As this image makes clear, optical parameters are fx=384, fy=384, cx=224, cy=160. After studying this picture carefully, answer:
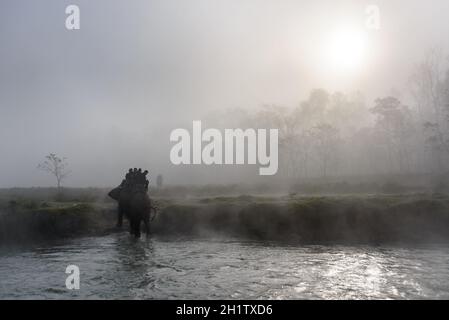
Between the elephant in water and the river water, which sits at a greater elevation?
the elephant in water

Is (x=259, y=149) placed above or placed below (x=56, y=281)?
above

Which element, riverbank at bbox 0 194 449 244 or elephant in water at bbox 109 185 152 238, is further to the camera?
riverbank at bbox 0 194 449 244

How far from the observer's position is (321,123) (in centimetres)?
8100

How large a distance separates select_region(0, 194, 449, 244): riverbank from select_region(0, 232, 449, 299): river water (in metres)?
3.00

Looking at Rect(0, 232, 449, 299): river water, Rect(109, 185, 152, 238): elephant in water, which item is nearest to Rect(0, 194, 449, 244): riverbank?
Rect(0, 232, 449, 299): river water

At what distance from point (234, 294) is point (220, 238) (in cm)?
A: 1203

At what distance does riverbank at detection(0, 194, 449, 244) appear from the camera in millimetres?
22438

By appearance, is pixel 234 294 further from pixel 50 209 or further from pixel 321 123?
pixel 321 123

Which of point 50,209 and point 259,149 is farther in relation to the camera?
point 259,149

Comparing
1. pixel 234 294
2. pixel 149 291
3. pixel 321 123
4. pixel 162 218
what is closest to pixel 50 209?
pixel 162 218

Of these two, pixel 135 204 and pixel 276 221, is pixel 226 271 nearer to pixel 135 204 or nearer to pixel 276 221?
pixel 135 204

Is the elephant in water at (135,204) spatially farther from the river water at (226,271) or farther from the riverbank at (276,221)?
the riverbank at (276,221)

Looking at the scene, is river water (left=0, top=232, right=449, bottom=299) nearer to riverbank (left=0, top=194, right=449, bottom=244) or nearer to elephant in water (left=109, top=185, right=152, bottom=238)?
elephant in water (left=109, top=185, right=152, bottom=238)
